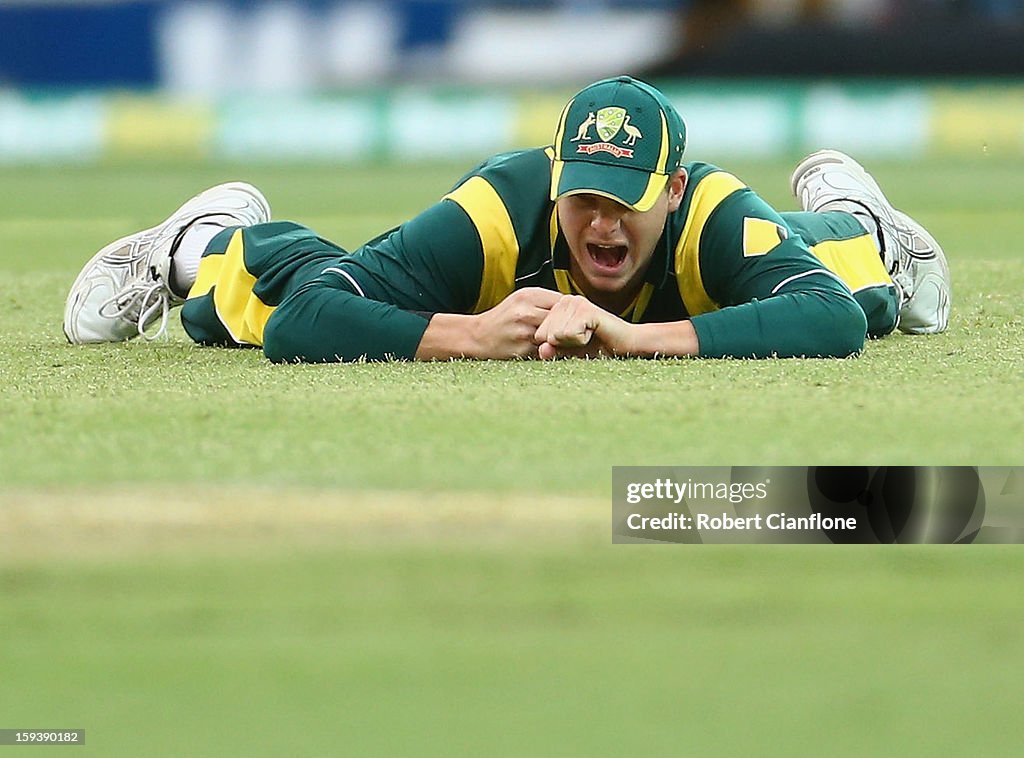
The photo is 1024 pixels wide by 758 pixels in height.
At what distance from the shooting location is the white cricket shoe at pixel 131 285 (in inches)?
150

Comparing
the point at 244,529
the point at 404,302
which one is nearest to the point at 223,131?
the point at 404,302

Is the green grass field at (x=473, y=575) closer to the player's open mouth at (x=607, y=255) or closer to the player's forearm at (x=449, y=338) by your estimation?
the player's forearm at (x=449, y=338)

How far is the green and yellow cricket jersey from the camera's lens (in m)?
3.11

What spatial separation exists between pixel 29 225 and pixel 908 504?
6386mm

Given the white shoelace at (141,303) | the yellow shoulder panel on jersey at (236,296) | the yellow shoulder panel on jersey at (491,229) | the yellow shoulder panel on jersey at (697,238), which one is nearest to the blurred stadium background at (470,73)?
the white shoelace at (141,303)

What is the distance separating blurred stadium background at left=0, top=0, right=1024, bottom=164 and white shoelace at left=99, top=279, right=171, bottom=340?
9.15m

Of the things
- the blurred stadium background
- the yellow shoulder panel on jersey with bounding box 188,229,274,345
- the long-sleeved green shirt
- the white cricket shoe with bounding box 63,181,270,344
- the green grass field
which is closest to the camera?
the green grass field

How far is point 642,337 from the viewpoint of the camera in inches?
122

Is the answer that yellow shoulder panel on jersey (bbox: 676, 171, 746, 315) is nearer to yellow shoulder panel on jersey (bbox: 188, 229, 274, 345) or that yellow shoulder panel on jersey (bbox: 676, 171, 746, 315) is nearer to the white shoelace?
yellow shoulder panel on jersey (bbox: 188, 229, 274, 345)

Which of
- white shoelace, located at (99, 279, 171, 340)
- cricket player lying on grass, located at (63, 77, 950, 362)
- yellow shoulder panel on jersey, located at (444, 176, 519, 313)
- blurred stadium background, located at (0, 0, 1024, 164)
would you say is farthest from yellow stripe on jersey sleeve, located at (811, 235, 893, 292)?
blurred stadium background, located at (0, 0, 1024, 164)

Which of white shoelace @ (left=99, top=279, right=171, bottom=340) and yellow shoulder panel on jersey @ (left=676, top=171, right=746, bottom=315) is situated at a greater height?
yellow shoulder panel on jersey @ (left=676, top=171, right=746, bottom=315)

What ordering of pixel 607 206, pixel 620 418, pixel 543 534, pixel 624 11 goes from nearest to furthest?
pixel 543 534 < pixel 620 418 < pixel 607 206 < pixel 624 11

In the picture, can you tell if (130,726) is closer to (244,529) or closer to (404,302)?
(244,529)

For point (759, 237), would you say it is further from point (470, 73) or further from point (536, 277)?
point (470, 73)
